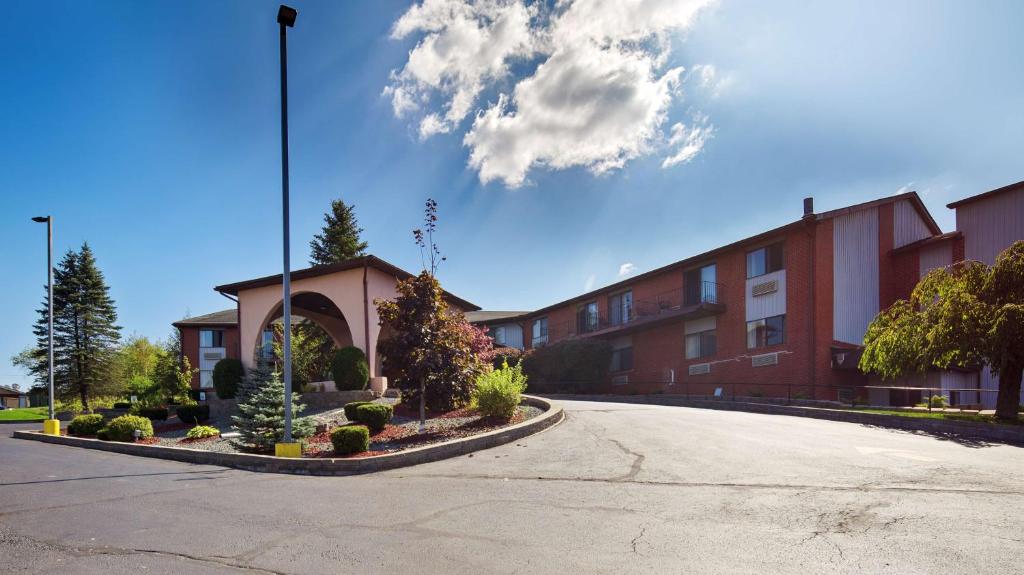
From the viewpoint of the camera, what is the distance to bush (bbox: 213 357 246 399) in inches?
925

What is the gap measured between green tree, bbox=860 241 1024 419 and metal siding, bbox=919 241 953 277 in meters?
9.60

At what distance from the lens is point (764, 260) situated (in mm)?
27422

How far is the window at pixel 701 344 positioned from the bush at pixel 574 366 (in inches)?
185

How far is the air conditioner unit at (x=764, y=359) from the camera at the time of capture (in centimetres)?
2594

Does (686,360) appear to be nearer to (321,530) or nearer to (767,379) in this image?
(767,379)

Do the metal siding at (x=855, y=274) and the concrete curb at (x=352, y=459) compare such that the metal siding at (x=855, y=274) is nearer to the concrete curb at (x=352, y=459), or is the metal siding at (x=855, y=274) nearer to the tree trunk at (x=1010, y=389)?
the tree trunk at (x=1010, y=389)

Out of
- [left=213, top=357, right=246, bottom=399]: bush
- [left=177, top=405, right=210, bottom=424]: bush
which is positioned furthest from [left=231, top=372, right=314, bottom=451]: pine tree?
[left=213, top=357, right=246, bottom=399]: bush

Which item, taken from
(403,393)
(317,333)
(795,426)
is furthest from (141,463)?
(317,333)

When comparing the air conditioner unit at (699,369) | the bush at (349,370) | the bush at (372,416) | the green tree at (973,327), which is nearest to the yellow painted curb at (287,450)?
the bush at (372,416)

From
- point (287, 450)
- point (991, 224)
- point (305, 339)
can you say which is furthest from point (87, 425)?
point (991, 224)

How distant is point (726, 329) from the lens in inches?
1141

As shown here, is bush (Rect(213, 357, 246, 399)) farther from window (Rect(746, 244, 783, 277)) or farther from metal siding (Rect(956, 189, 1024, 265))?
metal siding (Rect(956, 189, 1024, 265))

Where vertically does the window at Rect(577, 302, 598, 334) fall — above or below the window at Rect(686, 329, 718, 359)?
above

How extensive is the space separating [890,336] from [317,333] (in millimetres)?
35357
